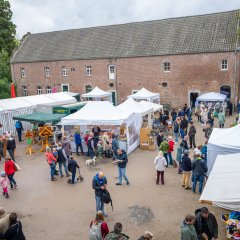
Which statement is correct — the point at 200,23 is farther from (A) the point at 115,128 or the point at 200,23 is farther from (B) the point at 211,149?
(B) the point at 211,149

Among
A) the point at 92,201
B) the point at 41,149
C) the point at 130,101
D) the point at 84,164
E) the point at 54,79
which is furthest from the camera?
the point at 54,79

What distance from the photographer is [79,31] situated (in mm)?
36875

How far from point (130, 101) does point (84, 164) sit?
5857mm

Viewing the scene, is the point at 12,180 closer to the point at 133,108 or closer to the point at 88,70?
the point at 133,108

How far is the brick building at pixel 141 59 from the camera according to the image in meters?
27.3

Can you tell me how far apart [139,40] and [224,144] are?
2358 cm

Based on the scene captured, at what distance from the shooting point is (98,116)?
15.6m

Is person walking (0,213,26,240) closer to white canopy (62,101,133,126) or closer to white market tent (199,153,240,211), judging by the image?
white market tent (199,153,240,211)

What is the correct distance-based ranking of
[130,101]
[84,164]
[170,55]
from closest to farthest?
1. [84,164]
2. [130,101]
3. [170,55]

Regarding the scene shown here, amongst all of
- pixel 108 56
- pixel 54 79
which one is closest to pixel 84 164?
pixel 108 56

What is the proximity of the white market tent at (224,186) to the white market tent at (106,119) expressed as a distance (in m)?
7.60

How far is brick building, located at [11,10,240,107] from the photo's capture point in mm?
27281

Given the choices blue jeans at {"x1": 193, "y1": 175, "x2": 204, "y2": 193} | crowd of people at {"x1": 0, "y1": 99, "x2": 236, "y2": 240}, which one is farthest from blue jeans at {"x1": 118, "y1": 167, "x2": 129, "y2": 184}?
blue jeans at {"x1": 193, "y1": 175, "x2": 204, "y2": 193}

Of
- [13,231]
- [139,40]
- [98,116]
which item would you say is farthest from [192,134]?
[139,40]
